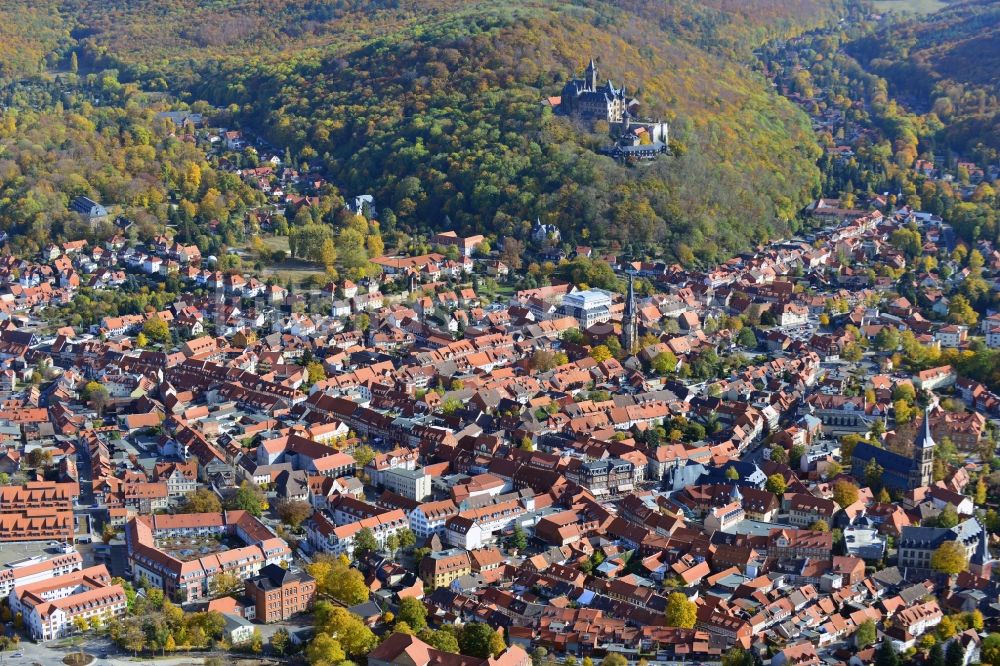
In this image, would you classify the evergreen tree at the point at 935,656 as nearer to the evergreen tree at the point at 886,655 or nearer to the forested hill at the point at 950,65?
the evergreen tree at the point at 886,655

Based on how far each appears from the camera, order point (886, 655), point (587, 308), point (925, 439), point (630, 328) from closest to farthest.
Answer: point (886, 655) < point (925, 439) < point (630, 328) < point (587, 308)

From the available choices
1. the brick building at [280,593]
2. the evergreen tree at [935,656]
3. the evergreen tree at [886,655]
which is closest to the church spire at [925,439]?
the evergreen tree at [935,656]

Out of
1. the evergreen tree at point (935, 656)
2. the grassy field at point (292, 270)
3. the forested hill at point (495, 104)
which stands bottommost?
the evergreen tree at point (935, 656)

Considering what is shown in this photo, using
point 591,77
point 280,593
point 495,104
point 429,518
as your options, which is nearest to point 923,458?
point 429,518

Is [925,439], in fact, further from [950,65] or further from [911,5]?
[911,5]

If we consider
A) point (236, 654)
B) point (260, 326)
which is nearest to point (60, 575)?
point (236, 654)

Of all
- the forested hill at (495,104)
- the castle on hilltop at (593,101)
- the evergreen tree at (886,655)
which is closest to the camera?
the evergreen tree at (886,655)

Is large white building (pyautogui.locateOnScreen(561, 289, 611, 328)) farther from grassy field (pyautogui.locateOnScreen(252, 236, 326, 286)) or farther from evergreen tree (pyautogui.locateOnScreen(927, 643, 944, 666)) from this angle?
evergreen tree (pyautogui.locateOnScreen(927, 643, 944, 666))
